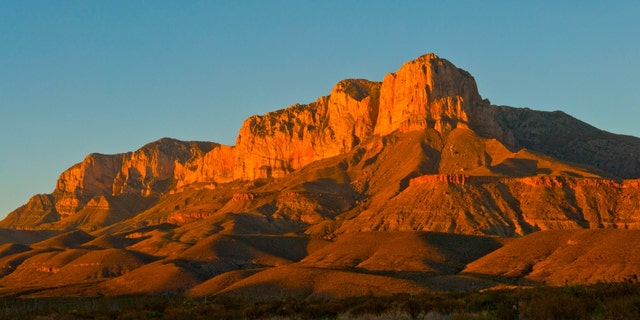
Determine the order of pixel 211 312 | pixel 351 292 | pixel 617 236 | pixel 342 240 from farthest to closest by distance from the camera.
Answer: pixel 342 240 → pixel 617 236 → pixel 351 292 → pixel 211 312

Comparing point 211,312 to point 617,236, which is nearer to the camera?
point 211,312

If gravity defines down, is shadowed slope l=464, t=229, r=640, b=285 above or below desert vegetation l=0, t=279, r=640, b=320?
below

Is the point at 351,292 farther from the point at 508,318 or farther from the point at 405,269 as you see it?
the point at 508,318

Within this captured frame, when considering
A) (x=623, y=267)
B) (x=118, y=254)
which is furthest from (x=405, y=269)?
(x=118, y=254)

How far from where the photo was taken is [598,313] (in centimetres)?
3189

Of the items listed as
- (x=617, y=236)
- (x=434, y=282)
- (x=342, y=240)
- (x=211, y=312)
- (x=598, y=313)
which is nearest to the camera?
(x=598, y=313)

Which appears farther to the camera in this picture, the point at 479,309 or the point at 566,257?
the point at 566,257

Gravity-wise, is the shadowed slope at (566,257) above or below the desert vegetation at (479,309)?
below

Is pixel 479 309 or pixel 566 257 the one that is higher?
pixel 479 309

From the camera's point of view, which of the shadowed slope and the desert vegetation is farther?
the shadowed slope

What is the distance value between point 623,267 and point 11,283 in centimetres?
13656

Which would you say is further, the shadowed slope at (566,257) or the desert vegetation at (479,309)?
the shadowed slope at (566,257)

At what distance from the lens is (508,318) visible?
3247 centimetres

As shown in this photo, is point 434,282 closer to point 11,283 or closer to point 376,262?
point 376,262
